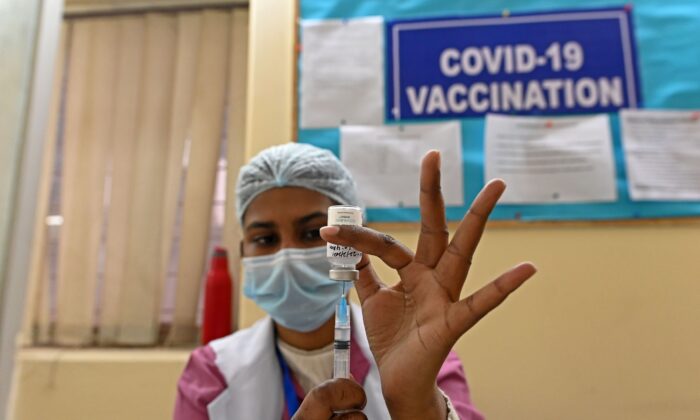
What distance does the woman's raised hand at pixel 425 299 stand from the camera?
521mm

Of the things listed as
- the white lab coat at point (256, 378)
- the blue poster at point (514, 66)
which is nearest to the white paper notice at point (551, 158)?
the blue poster at point (514, 66)

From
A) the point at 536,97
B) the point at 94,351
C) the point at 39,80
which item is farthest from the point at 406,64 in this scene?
the point at 94,351

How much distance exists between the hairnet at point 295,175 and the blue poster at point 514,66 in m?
0.39

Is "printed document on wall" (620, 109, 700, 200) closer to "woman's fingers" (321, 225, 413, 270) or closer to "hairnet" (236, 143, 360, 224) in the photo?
"hairnet" (236, 143, 360, 224)

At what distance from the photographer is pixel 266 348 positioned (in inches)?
36.3

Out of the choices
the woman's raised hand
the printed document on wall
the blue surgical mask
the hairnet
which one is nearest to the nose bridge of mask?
the blue surgical mask

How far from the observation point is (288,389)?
87 cm

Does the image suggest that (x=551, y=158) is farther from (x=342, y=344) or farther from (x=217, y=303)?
(x=217, y=303)

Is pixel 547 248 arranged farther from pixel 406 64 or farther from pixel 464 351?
pixel 406 64

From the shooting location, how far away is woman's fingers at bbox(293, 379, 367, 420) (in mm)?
514

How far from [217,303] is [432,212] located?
35.0 inches

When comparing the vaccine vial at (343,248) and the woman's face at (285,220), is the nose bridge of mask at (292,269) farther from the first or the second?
the vaccine vial at (343,248)

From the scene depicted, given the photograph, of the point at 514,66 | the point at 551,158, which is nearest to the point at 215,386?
the point at 551,158

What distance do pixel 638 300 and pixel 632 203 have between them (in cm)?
26
